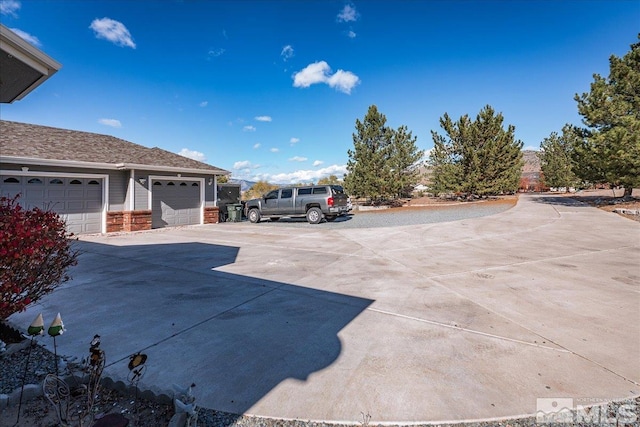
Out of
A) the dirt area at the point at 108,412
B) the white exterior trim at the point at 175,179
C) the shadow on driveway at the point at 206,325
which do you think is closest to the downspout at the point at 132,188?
the white exterior trim at the point at 175,179

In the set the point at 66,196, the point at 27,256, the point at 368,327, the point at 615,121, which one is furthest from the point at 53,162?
the point at 615,121

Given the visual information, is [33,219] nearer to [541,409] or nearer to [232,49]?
[541,409]

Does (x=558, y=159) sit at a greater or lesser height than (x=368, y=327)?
greater

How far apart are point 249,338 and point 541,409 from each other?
2.82 m

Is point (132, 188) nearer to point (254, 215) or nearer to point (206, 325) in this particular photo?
point (254, 215)

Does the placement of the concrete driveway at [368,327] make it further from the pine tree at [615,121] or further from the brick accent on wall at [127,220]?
the pine tree at [615,121]

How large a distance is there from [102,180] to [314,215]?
32.2 ft

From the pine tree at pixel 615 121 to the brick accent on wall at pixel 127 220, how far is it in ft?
77.4

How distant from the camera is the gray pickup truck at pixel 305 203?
14820 millimetres

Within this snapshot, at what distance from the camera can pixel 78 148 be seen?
12859 mm

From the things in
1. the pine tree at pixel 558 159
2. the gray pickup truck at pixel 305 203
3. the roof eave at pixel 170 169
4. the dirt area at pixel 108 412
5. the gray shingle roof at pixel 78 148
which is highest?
the pine tree at pixel 558 159

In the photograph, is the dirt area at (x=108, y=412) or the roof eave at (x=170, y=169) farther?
the roof eave at (x=170, y=169)

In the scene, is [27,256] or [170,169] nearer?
[27,256]

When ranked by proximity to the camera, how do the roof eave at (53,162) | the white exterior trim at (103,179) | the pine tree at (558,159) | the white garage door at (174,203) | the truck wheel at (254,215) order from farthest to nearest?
1. the pine tree at (558,159)
2. the truck wheel at (254,215)
3. the white garage door at (174,203)
4. the white exterior trim at (103,179)
5. the roof eave at (53,162)
